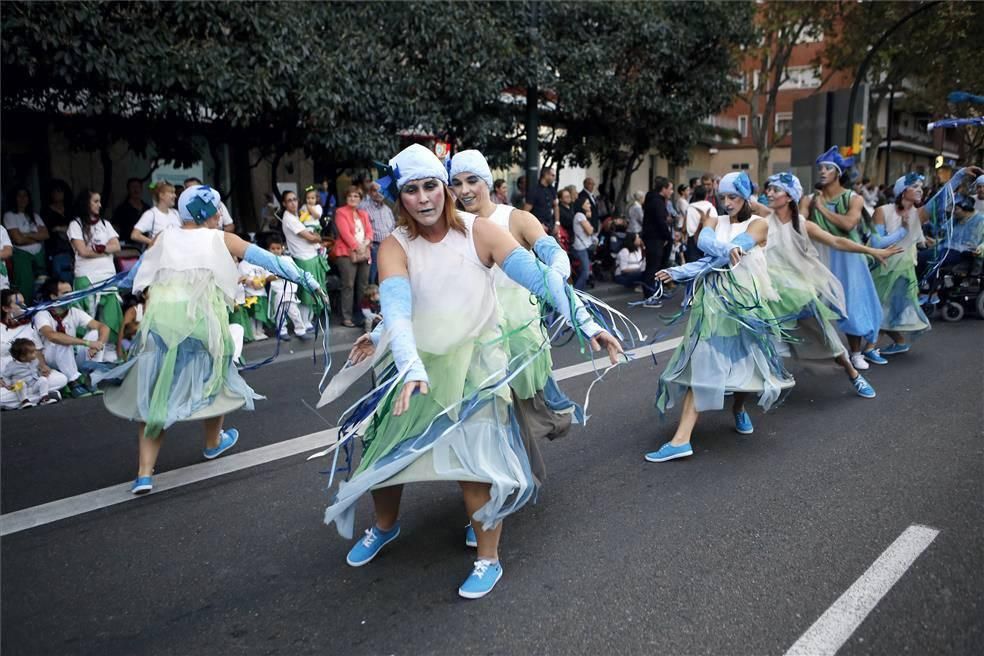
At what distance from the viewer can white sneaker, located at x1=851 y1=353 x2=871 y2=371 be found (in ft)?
25.2

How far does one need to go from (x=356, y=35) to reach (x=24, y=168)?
20.8 feet

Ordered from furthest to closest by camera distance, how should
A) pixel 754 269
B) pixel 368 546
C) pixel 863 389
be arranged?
pixel 863 389, pixel 754 269, pixel 368 546

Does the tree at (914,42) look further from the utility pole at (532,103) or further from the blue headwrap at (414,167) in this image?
the blue headwrap at (414,167)

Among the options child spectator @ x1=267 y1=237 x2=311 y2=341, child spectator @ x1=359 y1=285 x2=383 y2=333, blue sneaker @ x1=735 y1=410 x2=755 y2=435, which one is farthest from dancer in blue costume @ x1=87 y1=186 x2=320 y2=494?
child spectator @ x1=359 y1=285 x2=383 y2=333

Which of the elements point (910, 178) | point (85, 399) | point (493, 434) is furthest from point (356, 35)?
point (493, 434)

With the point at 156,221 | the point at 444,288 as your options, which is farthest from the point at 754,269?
the point at 156,221

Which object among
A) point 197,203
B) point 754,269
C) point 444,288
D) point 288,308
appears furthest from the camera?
point 288,308

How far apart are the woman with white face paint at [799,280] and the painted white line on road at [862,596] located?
2168mm

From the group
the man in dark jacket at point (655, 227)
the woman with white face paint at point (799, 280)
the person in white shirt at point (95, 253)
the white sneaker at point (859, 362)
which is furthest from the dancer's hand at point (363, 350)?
the man in dark jacket at point (655, 227)

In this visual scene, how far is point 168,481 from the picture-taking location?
5016 millimetres

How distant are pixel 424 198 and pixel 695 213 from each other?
1156cm

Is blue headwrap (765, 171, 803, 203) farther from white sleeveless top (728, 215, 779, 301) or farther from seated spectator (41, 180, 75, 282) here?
seated spectator (41, 180, 75, 282)

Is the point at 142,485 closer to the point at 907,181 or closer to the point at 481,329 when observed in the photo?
the point at 481,329

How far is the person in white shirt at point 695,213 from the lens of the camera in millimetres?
13455
